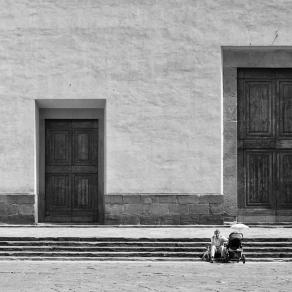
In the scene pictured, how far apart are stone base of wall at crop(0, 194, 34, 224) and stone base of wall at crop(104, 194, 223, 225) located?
1896 mm

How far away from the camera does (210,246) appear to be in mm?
18703

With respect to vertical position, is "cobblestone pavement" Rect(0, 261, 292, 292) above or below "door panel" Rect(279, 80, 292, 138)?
below

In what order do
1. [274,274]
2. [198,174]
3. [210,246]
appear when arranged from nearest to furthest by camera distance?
[274,274] → [210,246] → [198,174]

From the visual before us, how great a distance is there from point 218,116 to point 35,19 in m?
5.12

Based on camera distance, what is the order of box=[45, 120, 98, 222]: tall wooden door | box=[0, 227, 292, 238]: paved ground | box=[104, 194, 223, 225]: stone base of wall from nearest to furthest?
box=[0, 227, 292, 238]: paved ground
box=[104, 194, 223, 225]: stone base of wall
box=[45, 120, 98, 222]: tall wooden door

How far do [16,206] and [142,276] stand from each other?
7.44 m

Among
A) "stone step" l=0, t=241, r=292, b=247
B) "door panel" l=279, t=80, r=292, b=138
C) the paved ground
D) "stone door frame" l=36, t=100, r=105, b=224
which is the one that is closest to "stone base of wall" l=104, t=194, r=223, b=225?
the paved ground

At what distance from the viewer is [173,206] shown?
23.0 metres

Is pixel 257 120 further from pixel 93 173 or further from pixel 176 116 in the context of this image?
pixel 93 173

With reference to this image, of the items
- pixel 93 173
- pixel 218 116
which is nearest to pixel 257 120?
pixel 218 116

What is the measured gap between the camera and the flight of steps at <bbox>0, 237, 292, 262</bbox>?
62.5 ft

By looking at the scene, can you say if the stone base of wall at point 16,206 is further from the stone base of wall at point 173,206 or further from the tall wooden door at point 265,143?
the tall wooden door at point 265,143

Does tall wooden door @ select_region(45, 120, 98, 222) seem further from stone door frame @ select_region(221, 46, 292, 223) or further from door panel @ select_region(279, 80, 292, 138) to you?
door panel @ select_region(279, 80, 292, 138)

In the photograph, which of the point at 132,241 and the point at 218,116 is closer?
the point at 132,241
